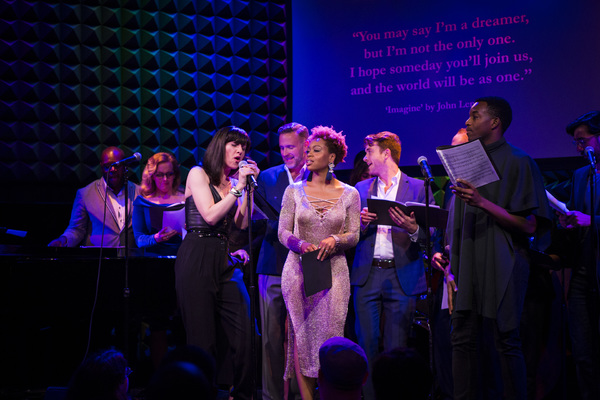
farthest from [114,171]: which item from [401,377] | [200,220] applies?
[401,377]

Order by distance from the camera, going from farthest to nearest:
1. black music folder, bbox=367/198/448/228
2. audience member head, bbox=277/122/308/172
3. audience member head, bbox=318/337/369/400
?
audience member head, bbox=277/122/308/172 < black music folder, bbox=367/198/448/228 < audience member head, bbox=318/337/369/400

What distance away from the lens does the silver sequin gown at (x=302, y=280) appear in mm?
3758

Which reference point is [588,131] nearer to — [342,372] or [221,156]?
[221,156]

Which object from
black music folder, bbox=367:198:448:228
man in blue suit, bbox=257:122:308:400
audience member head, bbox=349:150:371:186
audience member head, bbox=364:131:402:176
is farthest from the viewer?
audience member head, bbox=349:150:371:186


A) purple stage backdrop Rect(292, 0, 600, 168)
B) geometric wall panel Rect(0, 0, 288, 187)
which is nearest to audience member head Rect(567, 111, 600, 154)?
purple stage backdrop Rect(292, 0, 600, 168)

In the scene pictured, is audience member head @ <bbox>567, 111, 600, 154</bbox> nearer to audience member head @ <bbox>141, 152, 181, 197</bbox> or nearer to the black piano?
the black piano

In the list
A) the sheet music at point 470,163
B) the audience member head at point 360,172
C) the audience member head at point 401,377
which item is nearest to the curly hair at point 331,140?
the sheet music at point 470,163

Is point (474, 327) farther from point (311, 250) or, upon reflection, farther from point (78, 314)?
point (78, 314)

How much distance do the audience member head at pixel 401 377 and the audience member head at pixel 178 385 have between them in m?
0.62

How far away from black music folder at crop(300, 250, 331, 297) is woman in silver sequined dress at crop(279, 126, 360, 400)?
0.04 meters

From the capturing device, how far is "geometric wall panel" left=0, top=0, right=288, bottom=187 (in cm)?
593

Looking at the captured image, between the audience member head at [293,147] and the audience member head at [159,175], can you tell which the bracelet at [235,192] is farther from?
the audience member head at [159,175]

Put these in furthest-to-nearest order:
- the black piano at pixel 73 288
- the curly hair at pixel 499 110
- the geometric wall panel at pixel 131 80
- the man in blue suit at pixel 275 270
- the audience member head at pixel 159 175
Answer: the geometric wall panel at pixel 131 80, the audience member head at pixel 159 175, the man in blue suit at pixel 275 270, the black piano at pixel 73 288, the curly hair at pixel 499 110

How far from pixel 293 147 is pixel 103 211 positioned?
6.14 ft
